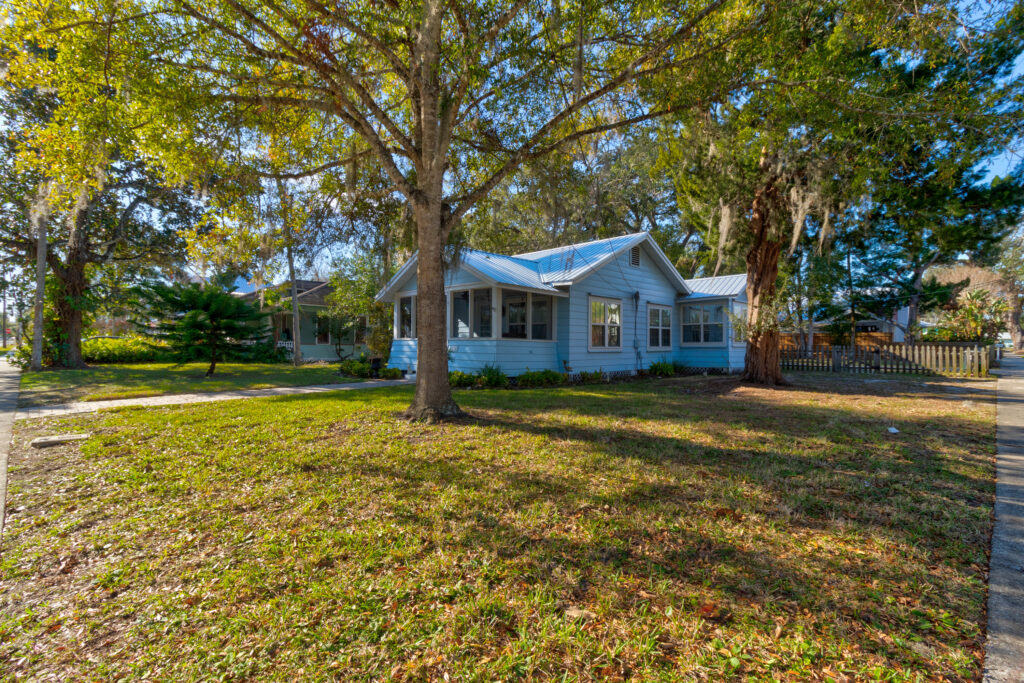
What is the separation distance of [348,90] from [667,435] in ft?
24.2

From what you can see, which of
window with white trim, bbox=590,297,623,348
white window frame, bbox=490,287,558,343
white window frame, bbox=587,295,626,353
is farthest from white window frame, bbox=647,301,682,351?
white window frame, bbox=490,287,558,343

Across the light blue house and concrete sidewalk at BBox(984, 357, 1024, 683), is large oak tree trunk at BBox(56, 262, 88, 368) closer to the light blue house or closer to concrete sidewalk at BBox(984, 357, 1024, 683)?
the light blue house

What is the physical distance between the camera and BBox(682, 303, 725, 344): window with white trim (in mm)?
16938

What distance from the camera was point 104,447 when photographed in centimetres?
530

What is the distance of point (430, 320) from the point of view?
257 inches

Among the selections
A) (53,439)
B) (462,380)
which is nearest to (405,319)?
(462,380)

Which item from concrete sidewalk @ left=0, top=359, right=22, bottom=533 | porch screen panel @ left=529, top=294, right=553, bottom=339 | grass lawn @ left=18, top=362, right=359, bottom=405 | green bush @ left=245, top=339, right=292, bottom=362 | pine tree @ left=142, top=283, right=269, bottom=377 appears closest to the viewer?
concrete sidewalk @ left=0, top=359, right=22, bottom=533

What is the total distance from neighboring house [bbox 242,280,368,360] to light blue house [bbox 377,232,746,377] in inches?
383

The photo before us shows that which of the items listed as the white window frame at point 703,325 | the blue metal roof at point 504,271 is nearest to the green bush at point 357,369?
the blue metal roof at point 504,271

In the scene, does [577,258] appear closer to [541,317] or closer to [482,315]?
[541,317]

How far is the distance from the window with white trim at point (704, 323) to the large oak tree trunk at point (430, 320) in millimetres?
13168

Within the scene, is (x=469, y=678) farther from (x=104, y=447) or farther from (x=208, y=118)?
(x=208, y=118)

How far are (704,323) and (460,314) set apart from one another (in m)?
9.06

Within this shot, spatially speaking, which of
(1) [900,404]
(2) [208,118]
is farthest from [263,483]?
(1) [900,404]
